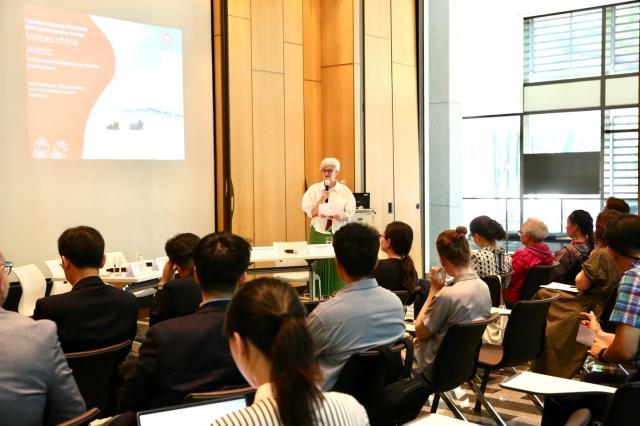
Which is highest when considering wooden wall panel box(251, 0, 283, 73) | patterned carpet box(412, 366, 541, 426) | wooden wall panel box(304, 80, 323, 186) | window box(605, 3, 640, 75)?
window box(605, 3, 640, 75)

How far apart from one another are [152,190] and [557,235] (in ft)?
27.1

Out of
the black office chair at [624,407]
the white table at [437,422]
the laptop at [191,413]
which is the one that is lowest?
the white table at [437,422]

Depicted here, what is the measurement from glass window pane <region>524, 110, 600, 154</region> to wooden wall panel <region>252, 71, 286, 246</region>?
6668mm

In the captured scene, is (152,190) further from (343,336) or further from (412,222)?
(343,336)

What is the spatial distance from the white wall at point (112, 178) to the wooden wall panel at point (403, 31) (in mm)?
2823

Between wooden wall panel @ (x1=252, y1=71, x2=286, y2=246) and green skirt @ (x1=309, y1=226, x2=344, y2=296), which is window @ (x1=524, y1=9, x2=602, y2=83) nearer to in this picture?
wooden wall panel @ (x1=252, y1=71, x2=286, y2=246)

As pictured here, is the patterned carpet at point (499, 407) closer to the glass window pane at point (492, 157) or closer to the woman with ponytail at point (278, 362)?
the woman with ponytail at point (278, 362)

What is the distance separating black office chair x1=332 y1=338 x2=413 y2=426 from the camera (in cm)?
261

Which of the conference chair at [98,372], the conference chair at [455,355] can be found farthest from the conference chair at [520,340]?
the conference chair at [98,372]

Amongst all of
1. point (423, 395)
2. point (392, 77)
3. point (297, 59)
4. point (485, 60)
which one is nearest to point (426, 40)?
point (392, 77)

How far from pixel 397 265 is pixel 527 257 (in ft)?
4.05

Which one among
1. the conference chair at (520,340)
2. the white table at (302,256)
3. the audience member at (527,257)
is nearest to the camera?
the conference chair at (520,340)

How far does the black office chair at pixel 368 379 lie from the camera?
261cm

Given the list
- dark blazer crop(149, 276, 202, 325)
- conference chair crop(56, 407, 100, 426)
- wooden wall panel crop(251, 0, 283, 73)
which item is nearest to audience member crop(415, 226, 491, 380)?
dark blazer crop(149, 276, 202, 325)
